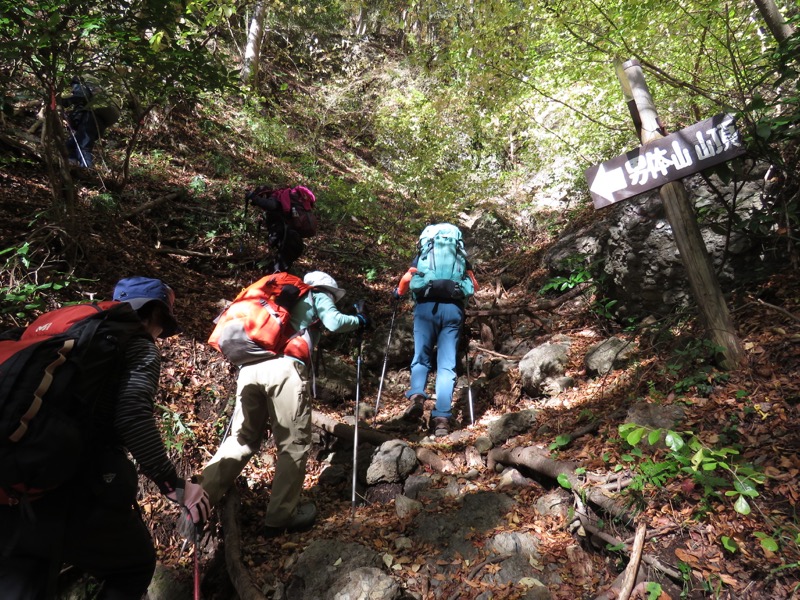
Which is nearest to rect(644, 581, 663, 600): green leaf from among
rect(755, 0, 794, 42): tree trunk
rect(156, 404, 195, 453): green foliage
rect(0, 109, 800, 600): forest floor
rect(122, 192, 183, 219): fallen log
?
rect(0, 109, 800, 600): forest floor

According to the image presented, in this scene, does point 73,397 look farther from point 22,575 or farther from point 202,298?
point 202,298

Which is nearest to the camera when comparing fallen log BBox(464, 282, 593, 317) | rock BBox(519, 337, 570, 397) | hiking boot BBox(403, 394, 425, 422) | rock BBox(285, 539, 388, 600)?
rock BBox(285, 539, 388, 600)

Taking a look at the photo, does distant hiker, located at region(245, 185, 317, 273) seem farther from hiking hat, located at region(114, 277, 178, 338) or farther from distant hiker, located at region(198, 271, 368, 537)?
hiking hat, located at region(114, 277, 178, 338)

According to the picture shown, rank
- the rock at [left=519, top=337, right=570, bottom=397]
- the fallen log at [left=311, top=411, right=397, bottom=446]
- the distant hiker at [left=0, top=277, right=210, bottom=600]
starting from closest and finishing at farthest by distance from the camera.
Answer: the distant hiker at [left=0, top=277, right=210, bottom=600]
the fallen log at [left=311, top=411, right=397, bottom=446]
the rock at [left=519, top=337, right=570, bottom=397]

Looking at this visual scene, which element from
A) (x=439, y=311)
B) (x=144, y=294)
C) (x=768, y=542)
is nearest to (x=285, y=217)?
(x=439, y=311)

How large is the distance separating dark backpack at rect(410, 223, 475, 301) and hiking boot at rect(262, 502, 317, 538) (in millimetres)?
2728

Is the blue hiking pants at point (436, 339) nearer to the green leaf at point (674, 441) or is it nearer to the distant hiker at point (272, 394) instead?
the distant hiker at point (272, 394)

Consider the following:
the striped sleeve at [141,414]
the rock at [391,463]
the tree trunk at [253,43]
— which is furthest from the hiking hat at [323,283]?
the tree trunk at [253,43]

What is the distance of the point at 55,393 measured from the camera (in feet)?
5.96

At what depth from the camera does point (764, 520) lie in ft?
7.76

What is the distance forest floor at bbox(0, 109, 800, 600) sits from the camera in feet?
7.93

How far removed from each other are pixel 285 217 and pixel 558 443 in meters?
4.50

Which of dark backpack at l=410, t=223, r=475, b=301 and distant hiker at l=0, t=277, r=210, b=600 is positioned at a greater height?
dark backpack at l=410, t=223, r=475, b=301

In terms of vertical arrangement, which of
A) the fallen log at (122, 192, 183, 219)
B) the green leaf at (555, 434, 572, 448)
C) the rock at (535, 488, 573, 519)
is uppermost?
the fallen log at (122, 192, 183, 219)
